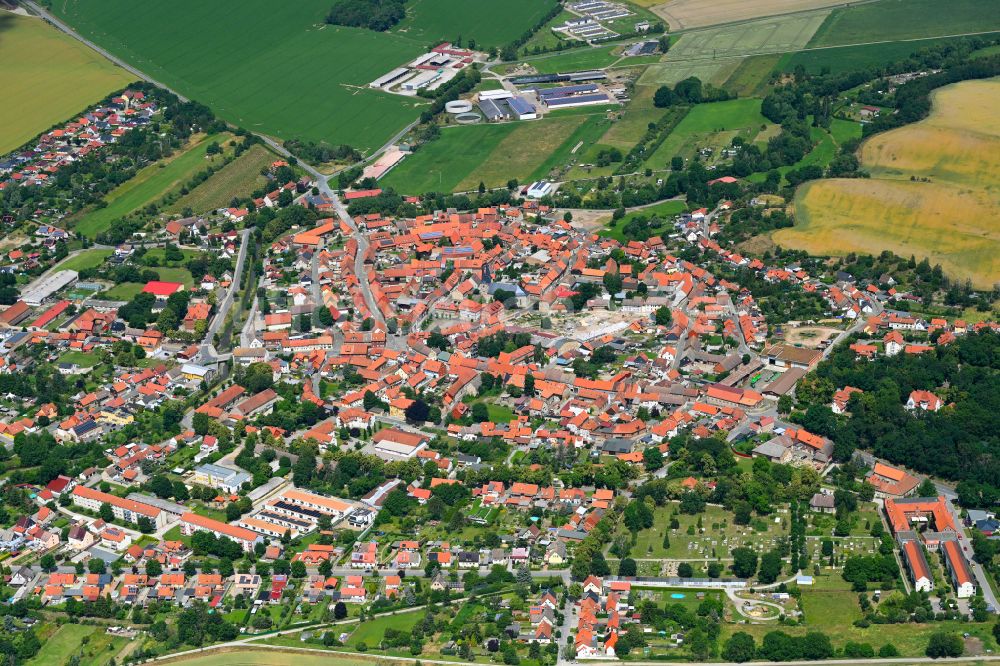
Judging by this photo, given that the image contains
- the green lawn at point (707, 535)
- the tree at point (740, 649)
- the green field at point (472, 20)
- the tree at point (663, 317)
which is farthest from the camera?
the green field at point (472, 20)

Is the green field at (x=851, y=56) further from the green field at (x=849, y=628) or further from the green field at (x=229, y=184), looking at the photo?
the green field at (x=849, y=628)

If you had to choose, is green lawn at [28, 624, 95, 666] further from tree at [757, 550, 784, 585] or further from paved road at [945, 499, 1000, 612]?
paved road at [945, 499, 1000, 612]

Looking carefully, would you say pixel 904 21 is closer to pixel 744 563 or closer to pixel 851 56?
pixel 851 56

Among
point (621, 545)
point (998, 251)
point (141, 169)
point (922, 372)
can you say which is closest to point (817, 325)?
point (922, 372)

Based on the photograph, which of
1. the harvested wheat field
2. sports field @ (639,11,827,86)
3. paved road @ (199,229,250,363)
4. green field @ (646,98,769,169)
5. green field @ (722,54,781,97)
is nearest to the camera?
paved road @ (199,229,250,363)

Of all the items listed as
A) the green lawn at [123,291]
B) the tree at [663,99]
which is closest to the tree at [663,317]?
the green lawn at [123,291]

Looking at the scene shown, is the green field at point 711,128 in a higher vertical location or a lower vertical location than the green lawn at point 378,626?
lower

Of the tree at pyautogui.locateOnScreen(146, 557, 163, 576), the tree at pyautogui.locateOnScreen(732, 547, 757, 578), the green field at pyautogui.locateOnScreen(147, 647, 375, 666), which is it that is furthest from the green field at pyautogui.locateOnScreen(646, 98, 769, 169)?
the green field at pyautogui.locateOnScreen(147, 647, 375, 666)

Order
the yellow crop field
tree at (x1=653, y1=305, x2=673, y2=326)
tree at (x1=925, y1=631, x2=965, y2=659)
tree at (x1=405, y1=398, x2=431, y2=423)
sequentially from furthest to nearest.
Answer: the yellow crop field, tree at (x1=653, y1=305, x2=673, y2=326), tree at (x1=405, y1=398, x2=431, y2=423), tree at (x1=925, y1=631, x2=965, y2=659)
